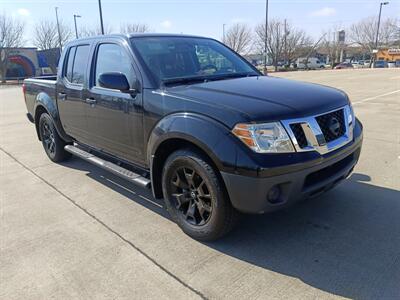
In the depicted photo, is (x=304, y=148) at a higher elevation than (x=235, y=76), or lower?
lower

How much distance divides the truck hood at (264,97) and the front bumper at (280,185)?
0.42m

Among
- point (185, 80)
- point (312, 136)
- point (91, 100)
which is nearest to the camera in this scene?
point (312, 136)

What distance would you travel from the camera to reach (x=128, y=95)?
363 cm

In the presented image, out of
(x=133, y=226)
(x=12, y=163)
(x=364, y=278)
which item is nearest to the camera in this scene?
(x=364, y=278)

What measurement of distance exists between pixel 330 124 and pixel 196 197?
4.37 feet

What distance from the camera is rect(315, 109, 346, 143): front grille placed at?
2.93m

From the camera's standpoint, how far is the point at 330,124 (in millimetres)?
3018

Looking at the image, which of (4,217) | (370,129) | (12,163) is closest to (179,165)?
(4,217)

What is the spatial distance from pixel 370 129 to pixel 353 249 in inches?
203

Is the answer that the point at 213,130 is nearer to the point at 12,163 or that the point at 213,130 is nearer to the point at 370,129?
the point at 12,163

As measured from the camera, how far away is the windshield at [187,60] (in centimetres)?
362

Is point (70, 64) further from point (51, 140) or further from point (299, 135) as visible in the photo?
point (299, 135)

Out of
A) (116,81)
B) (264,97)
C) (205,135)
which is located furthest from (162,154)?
(264,97)

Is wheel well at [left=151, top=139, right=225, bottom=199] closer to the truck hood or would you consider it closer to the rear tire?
the truck hood
